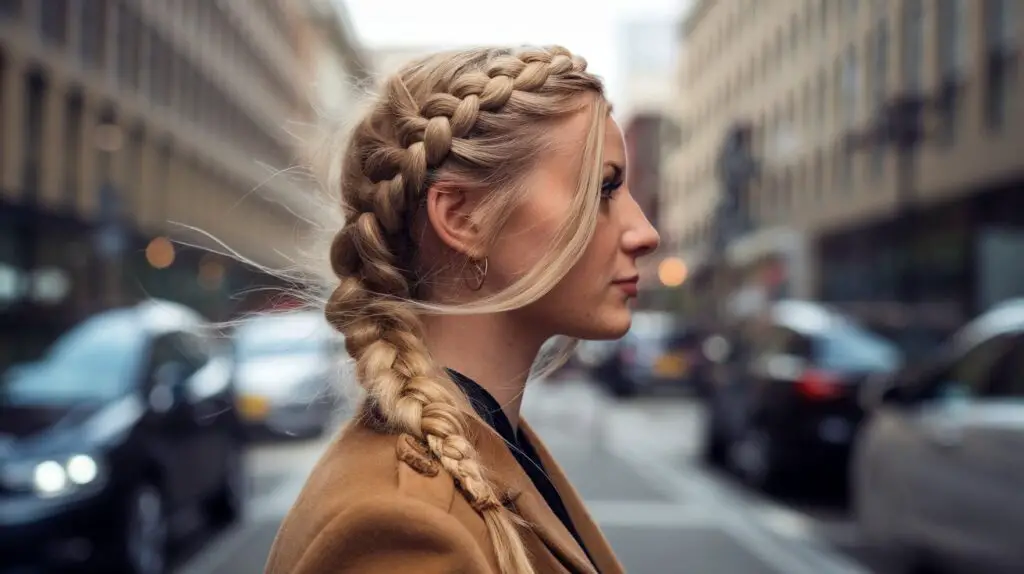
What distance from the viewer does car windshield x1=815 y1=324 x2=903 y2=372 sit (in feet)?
35.1

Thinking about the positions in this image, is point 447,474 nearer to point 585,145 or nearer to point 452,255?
point 452,255

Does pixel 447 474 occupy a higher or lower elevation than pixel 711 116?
lower

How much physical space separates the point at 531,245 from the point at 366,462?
16.1 inches

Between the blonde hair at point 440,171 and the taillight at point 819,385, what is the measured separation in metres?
9.27

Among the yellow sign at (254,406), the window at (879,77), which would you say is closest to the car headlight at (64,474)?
the yellow sign at (254,406)

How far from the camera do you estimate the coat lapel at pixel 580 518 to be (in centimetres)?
190

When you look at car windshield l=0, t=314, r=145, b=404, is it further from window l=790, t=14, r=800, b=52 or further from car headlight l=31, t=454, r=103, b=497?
window l=790, t=14, r=800, b=52

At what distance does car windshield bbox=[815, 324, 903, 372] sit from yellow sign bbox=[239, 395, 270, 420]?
7529 mm

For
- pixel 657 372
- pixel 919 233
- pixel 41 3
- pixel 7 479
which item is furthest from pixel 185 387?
pixel 919 233

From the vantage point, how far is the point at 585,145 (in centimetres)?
168

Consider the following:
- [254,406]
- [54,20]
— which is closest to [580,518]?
[254,406]

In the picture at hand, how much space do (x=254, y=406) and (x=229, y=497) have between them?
6091mm

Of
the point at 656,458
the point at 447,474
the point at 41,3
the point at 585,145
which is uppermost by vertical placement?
the point at 41,3

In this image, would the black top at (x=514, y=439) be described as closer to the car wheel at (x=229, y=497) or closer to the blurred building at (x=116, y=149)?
the blurred building at (x=116, y=149)
